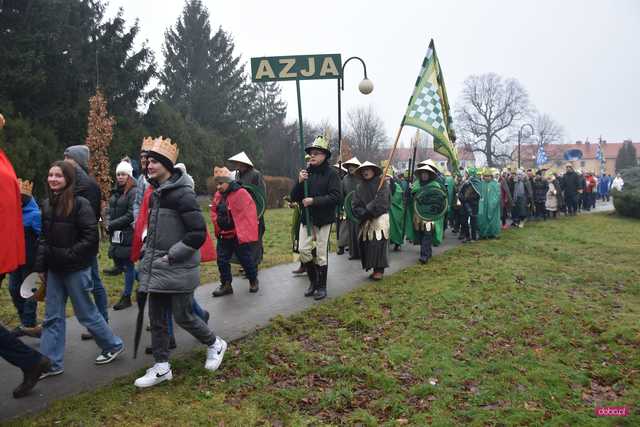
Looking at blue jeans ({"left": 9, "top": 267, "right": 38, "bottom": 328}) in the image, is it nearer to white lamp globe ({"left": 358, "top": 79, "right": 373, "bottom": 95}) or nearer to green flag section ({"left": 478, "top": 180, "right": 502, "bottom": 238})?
white lamp globe ({"left": 358, "top": 79, "right": 373, "bottom": 95})

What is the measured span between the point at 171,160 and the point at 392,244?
8343 millimetres

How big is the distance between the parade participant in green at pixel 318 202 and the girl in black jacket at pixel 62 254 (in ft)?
9.54

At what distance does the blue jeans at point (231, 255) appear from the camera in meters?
7.13

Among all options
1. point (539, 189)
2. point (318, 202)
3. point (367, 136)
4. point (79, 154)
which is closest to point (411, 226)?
point (318, 202)

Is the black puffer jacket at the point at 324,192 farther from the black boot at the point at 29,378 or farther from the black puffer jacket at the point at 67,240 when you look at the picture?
the black boot at the point at 29,378

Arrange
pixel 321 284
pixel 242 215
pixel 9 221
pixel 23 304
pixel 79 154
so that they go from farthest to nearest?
pixel 321 284, pixel 242 215, pixel 23 304, pixel 79 154, pixel 9 221

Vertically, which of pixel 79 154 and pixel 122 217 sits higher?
pixel 79 154

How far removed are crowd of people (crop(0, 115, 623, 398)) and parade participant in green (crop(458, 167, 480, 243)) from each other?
253 centimetres

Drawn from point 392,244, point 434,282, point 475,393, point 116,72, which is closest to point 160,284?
point 475,393

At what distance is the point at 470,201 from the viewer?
13.2 meters

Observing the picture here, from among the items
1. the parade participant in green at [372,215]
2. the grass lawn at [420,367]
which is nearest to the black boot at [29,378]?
the grass lawn at [420,367]

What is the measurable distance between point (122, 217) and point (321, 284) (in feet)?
9.13

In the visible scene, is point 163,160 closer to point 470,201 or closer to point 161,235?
point 161,235

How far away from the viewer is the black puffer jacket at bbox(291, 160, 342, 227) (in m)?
6.76
